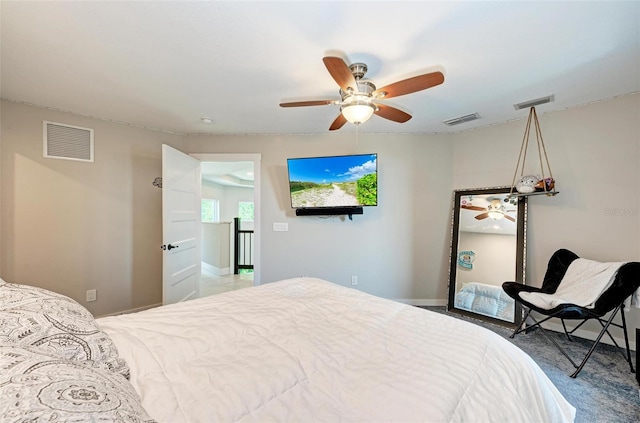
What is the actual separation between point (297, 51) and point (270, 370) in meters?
1.84

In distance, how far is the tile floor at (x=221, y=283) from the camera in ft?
15.1

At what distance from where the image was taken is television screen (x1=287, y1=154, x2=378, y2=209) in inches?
127

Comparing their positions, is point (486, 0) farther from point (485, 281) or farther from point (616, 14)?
point (485, 281)

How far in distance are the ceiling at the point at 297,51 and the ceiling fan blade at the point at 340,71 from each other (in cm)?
25

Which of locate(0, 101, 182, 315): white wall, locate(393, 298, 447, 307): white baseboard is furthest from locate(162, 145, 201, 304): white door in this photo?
locate(393, 298, 447, 307): white baseboard

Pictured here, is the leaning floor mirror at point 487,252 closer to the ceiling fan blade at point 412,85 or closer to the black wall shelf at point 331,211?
the black wall shelf at point 331,211

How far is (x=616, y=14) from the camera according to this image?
148 centimetres

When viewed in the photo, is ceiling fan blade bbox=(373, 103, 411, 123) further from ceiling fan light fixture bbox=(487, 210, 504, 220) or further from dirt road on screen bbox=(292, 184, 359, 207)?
ceiling fan light fixture bbox=(487, 210, 504, 220)

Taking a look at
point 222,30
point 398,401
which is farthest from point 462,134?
A: point 398,401

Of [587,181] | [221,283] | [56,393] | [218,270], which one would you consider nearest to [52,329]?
[56,393]

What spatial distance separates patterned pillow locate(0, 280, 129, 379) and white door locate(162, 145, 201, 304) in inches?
78.6

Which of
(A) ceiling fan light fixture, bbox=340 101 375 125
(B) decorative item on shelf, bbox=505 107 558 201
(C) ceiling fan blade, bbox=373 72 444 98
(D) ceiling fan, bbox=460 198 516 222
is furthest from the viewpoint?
(D) ceiling fan, bbox=460 198 516 222

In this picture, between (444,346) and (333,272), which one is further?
(333,272)

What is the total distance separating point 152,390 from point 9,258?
9.79 ft
